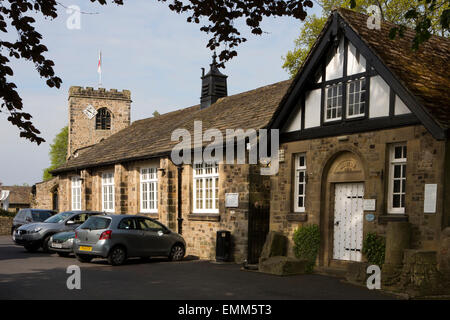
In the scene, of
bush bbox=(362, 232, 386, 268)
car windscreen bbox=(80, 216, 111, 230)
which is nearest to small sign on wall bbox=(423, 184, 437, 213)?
bush bbox=(362, 232, 386, 268)

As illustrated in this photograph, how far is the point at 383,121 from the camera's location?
1326 centimetres

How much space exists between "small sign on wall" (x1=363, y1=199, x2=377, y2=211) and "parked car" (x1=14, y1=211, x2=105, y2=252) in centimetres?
1127

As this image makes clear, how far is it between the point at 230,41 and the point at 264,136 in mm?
8395

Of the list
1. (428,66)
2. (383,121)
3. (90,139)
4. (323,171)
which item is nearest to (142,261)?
(323,171)

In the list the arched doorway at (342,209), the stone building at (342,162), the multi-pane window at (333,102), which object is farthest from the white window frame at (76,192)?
the multi-pane window at (333,102)

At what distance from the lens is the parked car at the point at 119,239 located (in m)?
15.5

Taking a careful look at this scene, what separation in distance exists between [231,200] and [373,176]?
5781mm

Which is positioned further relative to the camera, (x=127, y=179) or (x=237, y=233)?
(x=127, y=179)

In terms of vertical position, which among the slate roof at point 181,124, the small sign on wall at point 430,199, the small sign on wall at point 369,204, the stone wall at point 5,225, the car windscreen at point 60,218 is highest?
the slate roof at point 181,124

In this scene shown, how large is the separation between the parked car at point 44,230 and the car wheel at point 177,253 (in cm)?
468

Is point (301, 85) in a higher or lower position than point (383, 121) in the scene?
higher

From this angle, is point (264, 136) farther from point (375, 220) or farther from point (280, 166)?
point (375, 220)

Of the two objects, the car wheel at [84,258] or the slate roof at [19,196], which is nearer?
the car wheel at [84,258]

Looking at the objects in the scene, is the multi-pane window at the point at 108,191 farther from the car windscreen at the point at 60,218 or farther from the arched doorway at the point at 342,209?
the arched doorway at the point at 342,209
